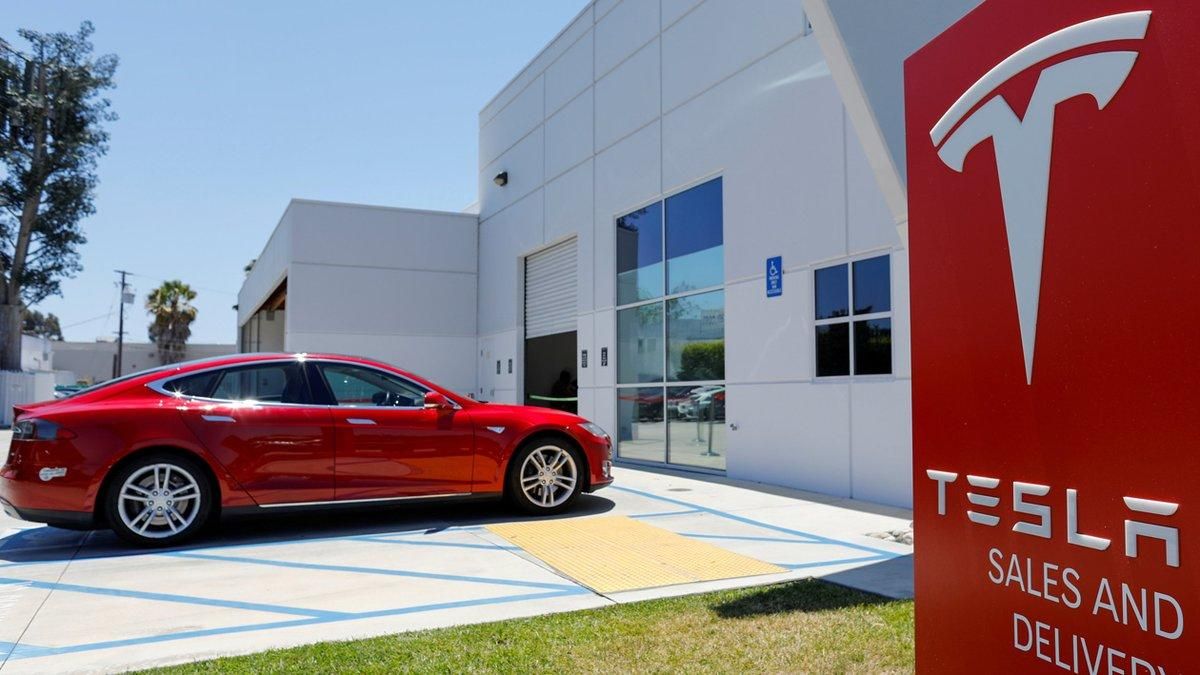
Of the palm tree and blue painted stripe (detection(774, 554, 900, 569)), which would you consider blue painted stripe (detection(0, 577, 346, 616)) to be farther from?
the palm tree

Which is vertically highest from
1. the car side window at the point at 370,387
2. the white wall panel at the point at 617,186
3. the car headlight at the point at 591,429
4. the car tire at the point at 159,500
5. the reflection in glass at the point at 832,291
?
the white wall panel at the point at 617,186

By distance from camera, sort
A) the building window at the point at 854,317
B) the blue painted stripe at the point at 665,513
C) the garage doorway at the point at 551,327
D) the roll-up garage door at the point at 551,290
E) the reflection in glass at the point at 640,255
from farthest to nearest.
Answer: the garage doorway at the point at 551,327 → the roll-up garage door at the point at 551,290 → the reflection in glass at the point at 640,255 → the building window at the point at 854,317 → the blue painted stripe at the point at 665,513

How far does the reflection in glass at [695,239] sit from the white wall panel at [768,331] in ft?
2.22

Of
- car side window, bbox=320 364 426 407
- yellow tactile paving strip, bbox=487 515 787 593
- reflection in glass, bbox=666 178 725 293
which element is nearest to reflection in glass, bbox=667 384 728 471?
reflection in glass, bbox=666 178 725 293

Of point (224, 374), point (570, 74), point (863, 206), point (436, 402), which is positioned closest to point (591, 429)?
point (436, 402)

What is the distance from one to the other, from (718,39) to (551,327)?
6981 mm

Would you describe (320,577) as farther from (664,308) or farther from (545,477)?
(664,308)

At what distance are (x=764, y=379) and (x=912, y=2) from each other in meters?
5.28

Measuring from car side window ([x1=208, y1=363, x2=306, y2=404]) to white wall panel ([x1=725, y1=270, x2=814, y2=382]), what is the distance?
5401 mm

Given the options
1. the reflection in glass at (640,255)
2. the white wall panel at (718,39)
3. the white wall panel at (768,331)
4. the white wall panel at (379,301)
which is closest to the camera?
the white wall panel at (768,331)

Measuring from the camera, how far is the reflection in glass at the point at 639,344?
41.0ft

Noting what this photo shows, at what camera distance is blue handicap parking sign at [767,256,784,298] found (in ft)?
32.0

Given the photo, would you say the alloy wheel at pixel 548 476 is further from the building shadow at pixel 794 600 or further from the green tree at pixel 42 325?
the green tree at pixel 42 325

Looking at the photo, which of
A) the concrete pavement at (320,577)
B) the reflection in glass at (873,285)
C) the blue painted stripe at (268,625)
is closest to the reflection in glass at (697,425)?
the reflection in glass at (873,285)
